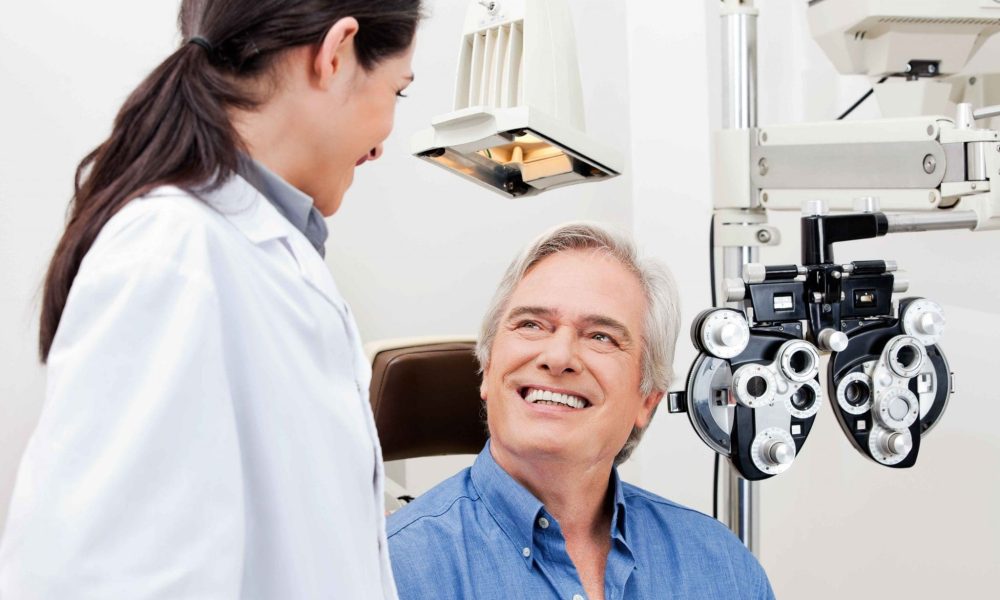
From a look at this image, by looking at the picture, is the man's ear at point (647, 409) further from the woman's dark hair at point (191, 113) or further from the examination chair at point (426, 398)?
the woman's dark hair at point (191, 113)

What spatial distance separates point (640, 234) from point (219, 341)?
2.06 meters

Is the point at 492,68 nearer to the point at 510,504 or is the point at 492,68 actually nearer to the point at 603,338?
the point at 603,338

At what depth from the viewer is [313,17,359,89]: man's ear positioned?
2.46ft

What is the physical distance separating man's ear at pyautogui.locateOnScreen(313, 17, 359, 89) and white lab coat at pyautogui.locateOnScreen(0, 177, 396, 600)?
10cm

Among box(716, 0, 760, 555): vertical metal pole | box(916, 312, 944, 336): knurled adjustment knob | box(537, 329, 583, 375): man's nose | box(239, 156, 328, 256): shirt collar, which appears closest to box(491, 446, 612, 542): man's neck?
box(537, 329, 583, 375): man's nose

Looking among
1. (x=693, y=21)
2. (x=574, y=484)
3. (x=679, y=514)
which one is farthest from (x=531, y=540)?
(x=693, y=21)

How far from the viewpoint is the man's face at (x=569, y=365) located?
4.22ft

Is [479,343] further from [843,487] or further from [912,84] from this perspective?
[843,487]

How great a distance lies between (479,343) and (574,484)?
23cm

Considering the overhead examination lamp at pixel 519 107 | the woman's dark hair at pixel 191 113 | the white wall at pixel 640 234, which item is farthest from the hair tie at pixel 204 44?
the white wall at pixel 640 234

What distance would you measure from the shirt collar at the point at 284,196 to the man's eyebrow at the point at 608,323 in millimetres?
571

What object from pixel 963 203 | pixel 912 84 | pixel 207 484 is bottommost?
pixel 207 484

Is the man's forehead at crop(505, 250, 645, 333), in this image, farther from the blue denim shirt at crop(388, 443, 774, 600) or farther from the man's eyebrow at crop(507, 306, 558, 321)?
the blue denim shirt at crop(388, 443, 774, 600)

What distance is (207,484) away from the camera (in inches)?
25.7
